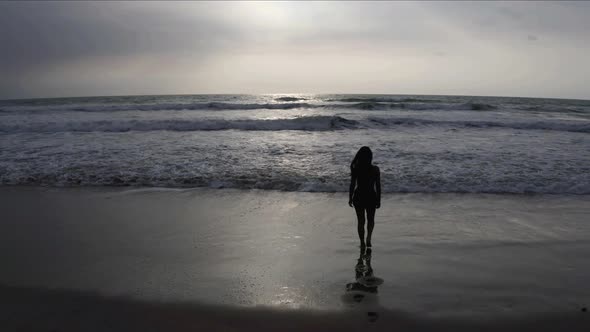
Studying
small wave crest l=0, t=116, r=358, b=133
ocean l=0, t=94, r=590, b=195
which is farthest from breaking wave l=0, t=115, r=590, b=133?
ocean l=0, t=94, r=590, b=195

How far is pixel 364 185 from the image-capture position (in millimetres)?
5156

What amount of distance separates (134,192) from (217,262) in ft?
14.7

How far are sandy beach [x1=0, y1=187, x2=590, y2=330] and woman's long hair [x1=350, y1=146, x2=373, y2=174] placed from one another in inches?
46.2

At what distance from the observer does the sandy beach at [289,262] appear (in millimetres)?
3799

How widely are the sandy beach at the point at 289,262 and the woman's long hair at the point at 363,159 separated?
117cm

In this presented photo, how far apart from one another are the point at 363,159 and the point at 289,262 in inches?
63.9

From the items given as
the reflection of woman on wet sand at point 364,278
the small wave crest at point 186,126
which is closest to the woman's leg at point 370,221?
the reflection of woman on wet sand at point 364,278

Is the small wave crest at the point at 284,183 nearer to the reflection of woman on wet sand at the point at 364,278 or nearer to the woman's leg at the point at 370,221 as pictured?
the woman's leg at the point at 370,221

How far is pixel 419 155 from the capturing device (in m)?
12.5

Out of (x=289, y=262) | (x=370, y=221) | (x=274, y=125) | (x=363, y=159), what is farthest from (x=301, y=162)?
(x=274, y=125)

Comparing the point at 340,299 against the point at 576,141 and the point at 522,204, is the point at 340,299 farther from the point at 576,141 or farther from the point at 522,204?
the point at 576,141

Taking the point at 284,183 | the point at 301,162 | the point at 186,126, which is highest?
the point at 186,126

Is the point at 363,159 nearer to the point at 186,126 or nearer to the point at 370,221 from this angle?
the point at 370,221

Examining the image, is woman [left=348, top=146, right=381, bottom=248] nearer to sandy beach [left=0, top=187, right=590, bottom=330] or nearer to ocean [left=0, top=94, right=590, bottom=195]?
sandy beach [left=0, top=187, right=590, bottom=330]
